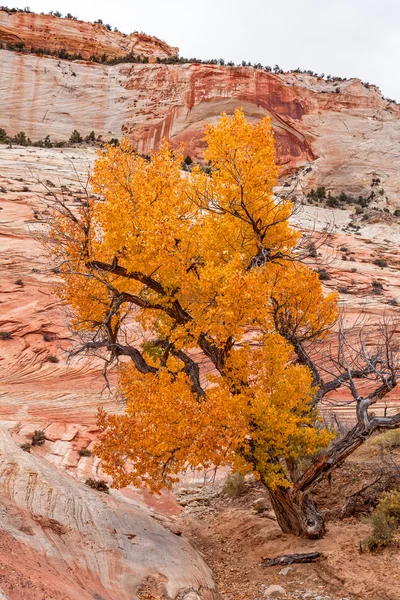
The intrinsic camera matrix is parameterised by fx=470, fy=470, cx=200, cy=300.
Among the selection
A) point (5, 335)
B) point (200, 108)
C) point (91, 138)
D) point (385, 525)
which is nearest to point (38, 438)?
point (5, 335)

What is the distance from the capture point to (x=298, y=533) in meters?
9.45

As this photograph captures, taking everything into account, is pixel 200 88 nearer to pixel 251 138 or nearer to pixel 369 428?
pixel 251 138

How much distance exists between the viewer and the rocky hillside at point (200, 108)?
61.6m

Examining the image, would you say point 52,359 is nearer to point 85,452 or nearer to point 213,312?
point 85,452

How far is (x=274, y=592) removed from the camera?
7605 mm

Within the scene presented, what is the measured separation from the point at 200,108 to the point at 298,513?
62367 mm

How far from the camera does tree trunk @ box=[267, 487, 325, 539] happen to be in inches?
360

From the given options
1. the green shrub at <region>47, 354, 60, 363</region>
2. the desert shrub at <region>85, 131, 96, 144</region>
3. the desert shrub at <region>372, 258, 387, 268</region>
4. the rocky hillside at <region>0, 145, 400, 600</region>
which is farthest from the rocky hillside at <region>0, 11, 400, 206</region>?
the green shrub at <region>47, 354, 60, 363</region>

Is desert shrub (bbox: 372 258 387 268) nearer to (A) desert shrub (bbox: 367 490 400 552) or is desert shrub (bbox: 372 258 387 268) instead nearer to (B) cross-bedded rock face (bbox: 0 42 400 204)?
(A) desert shrub (bbox: 367 490 400 552)

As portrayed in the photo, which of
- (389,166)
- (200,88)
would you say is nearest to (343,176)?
(389,166)

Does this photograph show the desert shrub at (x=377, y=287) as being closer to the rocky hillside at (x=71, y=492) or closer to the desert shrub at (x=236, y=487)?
the rocky hillside at (x=71, y=492)

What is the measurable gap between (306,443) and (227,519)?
428 centimetres

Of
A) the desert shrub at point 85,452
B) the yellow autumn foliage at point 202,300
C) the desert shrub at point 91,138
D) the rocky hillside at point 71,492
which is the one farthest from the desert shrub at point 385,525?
the desert shrub at point 91,138

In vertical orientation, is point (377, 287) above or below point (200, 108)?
below
